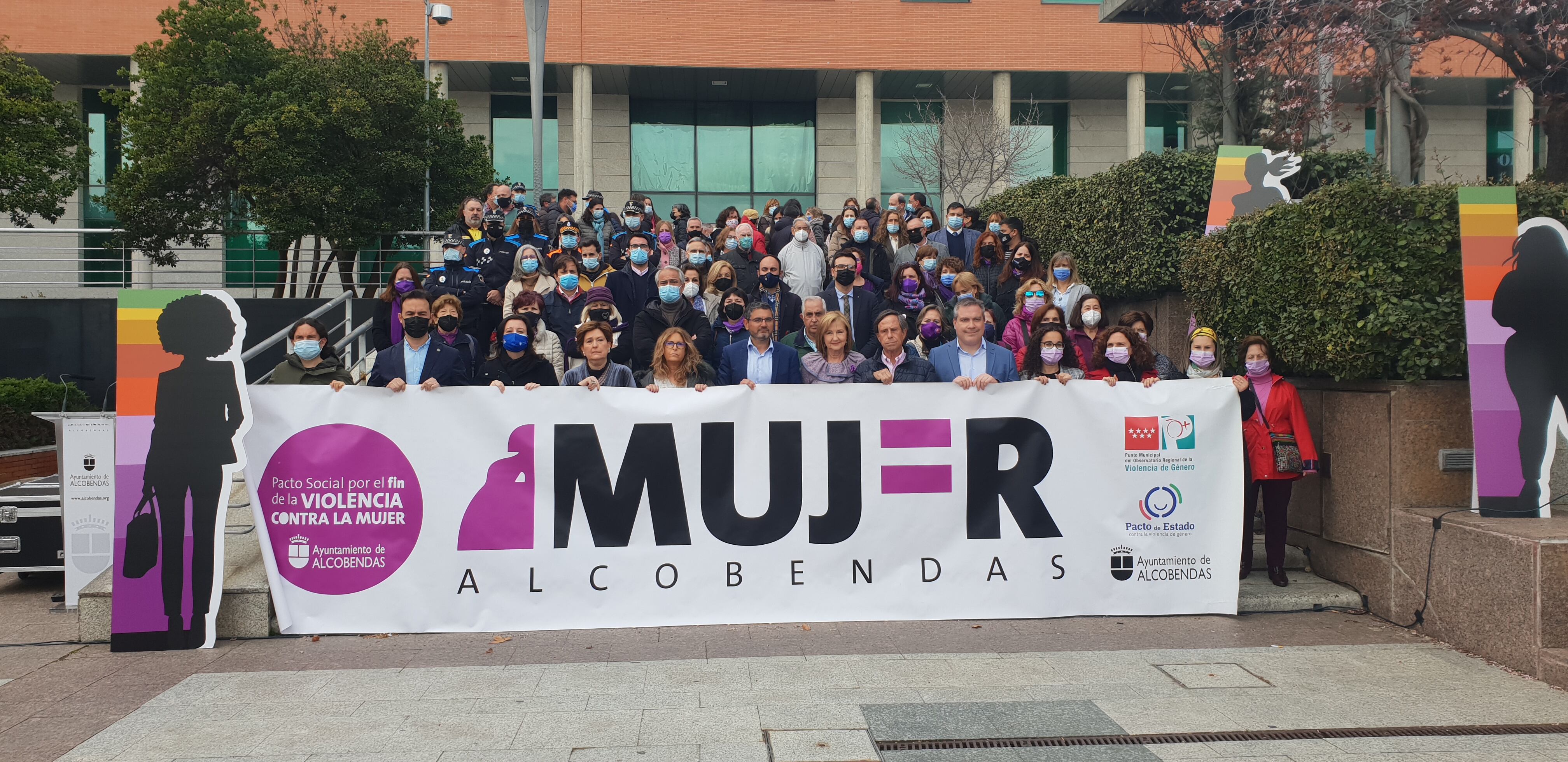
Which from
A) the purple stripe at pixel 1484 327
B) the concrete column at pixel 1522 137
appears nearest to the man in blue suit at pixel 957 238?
the purple stripe at pixel 1484 327

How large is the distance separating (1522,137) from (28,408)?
3756 cm

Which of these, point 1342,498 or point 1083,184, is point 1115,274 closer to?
point 1083,184

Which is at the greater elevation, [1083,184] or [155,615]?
[1083,184]

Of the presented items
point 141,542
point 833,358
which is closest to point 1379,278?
point 833,358

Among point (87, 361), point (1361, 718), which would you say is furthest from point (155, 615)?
point (87, 361)

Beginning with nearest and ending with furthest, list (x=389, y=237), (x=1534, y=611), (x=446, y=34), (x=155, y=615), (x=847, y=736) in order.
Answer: (x=847, y=736) < (x=1534, y=611) < (x=155, y=615) < (x=389, y=237) < (x=446, y=34)

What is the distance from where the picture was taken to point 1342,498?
7.43m

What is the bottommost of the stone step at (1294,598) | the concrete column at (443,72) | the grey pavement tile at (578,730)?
the grey pavement tile at (578,730)

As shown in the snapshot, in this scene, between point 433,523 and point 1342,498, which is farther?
point 1342,498

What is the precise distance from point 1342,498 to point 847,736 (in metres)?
4.55

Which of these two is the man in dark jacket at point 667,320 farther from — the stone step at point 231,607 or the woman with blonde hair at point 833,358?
Answer: the stone step at point 231,607

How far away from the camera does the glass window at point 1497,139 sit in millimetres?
33250

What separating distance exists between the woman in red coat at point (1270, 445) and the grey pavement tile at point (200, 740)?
5946mm

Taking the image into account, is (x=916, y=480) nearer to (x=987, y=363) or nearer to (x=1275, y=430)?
(x=987, y=363)
